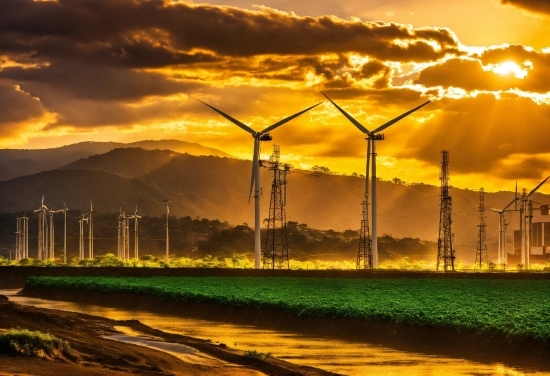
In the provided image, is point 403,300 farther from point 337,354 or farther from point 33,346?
point 33,346

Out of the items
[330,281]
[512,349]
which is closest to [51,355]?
[512,349]

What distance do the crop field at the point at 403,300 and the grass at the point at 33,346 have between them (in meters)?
15.1

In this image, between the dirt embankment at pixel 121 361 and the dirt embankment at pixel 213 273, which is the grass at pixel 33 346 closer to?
the dirt embankment at pixel 121 361

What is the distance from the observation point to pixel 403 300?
52.7 metres

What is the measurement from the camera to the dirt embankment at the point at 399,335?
33906 millimetres

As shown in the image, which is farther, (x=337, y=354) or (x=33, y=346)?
(x=337, y=354)

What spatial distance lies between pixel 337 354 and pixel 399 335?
539cm

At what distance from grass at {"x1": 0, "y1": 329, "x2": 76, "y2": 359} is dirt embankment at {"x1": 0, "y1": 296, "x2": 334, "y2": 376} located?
383mm

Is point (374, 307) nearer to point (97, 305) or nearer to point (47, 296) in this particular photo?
point (97, 305)

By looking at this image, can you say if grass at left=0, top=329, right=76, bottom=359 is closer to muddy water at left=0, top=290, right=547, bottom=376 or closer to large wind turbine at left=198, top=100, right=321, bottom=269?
muddy water at left=0, top=290, right=547, bottom=376

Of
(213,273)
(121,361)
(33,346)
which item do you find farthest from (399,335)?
(213,273)

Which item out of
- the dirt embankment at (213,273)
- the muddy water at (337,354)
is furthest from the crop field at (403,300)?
the dirt embankment at (213,273)

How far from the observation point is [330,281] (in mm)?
80750

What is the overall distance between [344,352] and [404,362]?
3.54m
